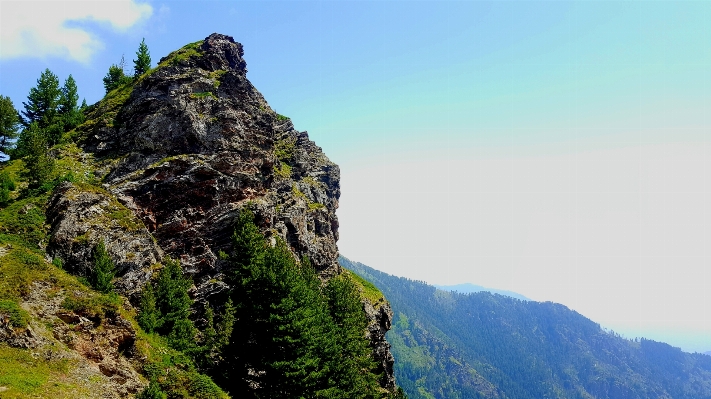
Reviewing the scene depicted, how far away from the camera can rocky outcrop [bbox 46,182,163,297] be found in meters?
39.9

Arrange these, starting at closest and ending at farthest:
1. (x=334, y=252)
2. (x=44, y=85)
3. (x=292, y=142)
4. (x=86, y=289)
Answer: (x=86, y=289) < (x=44, y=85) < (x=334, y=252) < (x=292, y=142)

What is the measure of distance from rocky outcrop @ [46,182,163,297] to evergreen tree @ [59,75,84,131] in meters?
28.3

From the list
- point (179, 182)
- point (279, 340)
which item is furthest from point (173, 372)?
point (179, 182)

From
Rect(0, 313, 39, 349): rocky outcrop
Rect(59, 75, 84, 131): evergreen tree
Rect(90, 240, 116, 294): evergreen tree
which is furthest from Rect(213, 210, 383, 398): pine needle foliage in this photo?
Rect(59, 75, 84, 131): evergreen tree

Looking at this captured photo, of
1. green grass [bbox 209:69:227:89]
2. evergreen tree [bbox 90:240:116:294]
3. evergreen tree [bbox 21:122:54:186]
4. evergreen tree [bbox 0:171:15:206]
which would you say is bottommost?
evergreen tree [bbox 90:240:116:294]

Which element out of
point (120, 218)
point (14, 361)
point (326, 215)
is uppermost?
point (326, 215)

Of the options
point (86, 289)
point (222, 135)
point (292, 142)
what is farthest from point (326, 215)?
point (86, 289)

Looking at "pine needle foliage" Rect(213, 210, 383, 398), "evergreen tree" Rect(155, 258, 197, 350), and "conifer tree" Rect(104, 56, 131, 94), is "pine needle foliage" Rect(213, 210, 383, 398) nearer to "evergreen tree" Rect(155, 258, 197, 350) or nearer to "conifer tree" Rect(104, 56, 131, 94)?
"evergreen tree" Rect(155, 258, 197, 350)

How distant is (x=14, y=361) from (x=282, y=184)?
166 feet

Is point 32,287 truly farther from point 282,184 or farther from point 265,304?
point 282,184

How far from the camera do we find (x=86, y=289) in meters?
35.8

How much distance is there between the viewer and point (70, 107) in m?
75.6

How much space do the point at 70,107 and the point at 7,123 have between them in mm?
13414

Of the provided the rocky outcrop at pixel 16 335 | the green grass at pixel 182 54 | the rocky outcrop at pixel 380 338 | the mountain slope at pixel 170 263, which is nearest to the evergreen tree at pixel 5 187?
the mountain slope at pixel 170 263
